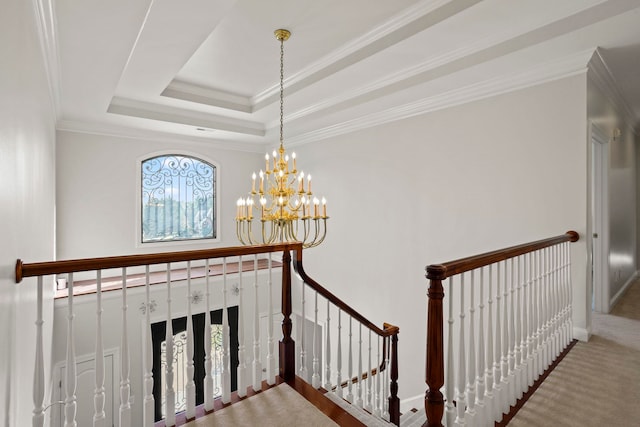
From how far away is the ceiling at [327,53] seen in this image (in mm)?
2240

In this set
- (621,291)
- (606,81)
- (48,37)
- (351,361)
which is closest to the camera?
(48,37)

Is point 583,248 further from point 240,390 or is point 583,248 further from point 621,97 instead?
point 240,390

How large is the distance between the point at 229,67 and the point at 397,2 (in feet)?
6.31

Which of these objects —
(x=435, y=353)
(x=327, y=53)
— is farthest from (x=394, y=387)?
(x=327, y=53)

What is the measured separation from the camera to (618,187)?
402cm

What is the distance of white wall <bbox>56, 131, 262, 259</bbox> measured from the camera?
4469mm

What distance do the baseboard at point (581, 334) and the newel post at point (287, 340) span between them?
2376 millimetres

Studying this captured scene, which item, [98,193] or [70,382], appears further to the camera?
[98,193]

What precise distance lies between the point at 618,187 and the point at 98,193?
6.69 meters

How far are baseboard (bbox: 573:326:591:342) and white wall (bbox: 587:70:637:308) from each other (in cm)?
122

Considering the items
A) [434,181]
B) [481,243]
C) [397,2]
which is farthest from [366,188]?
[397,2]

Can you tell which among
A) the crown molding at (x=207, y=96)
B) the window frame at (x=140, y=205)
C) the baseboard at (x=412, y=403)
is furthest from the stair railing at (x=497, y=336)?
the window frame at (x=140, y=205)

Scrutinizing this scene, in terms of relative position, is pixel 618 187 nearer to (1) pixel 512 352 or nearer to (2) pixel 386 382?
(1) pixel 512 352

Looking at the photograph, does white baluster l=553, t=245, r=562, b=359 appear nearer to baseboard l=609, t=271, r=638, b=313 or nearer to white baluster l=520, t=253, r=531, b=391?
white baluster l=520, t=253, r=531, b=391
